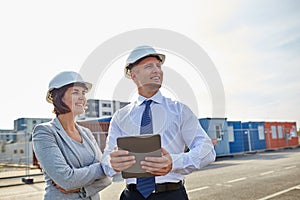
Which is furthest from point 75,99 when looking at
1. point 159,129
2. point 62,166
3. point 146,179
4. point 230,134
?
point 230,134

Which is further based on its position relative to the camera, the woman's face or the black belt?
the woman's face

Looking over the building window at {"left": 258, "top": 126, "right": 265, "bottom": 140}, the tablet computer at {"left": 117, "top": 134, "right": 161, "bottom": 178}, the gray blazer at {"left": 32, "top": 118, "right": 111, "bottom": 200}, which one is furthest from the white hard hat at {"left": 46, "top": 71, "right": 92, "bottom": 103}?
the building window at {"left": 258, "top": 126, "right": 265, "bottom": 140}

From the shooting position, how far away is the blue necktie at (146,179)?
1915mm

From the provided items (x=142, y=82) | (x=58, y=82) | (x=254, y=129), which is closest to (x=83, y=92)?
(x=58, y=82)

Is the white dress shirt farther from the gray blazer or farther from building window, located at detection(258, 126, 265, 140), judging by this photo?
building window, located at detection(258, 126, 265, 140)

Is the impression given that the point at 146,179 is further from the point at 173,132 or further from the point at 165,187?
the point at 173,132

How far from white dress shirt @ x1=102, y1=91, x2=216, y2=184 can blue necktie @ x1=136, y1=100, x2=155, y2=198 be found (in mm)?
36

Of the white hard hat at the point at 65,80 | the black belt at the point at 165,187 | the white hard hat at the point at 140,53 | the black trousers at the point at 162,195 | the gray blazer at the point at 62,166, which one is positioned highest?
the white hard hat at the point at 140,53

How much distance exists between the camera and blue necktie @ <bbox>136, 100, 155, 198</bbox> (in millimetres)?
1915

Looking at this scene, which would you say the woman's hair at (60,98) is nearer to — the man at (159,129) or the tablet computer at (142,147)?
the man at (159,129)

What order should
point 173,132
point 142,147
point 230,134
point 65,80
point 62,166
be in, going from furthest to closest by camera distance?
point 230,134 < point 65,80 < point 173,132 < point 62,166 < point 142,147

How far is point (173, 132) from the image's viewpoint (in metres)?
2.00

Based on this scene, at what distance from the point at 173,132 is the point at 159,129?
10 centimetres

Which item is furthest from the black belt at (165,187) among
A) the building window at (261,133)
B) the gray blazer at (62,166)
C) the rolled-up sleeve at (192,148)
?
the building window at (261,133)
